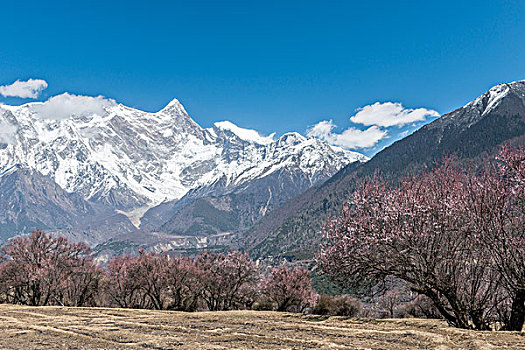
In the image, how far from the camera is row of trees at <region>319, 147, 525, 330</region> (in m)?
23.3

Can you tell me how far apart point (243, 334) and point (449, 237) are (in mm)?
15472

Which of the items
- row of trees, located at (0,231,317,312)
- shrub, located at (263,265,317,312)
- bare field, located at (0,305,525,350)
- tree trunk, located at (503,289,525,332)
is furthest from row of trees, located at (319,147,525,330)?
shrub, located at (263,265,317,312)

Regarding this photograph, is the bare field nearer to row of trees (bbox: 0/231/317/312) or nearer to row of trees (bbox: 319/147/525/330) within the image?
row of trees (bbox: 319/147/525/330)

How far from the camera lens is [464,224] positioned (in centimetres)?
2631

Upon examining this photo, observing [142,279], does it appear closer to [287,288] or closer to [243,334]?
[287,288]

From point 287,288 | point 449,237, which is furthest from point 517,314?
point 287,288

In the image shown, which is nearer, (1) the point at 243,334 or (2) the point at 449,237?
Answer: (1) the point at 243,334

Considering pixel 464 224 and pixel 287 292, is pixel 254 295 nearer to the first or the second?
pixel 287 292

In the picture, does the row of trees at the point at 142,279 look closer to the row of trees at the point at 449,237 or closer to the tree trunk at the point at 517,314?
the row of trees at the point at 449,237

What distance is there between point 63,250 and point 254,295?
3404cm

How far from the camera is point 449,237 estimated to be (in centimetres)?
2612

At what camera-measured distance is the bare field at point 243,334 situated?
21438 millimetres

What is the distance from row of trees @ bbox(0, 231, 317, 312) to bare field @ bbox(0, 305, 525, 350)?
2710cm

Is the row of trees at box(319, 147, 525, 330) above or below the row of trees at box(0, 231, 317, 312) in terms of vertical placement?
above
